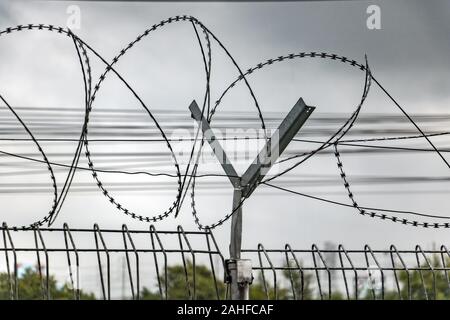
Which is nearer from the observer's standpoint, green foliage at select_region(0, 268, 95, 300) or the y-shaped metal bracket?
the y-shaped metal bracket

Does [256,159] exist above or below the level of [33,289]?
below

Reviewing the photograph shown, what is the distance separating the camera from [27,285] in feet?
173

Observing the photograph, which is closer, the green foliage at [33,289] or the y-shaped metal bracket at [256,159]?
the y-shaped metal bracket at [256,159]

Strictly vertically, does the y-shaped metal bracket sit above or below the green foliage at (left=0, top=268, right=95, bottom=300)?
below

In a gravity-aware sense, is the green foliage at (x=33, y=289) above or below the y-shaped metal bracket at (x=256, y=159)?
above

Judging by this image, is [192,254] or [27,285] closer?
[192,254]

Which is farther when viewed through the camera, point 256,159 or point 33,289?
point 33,289
